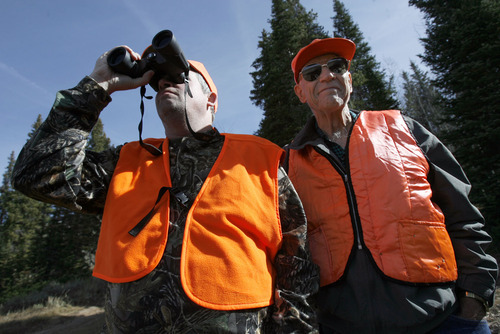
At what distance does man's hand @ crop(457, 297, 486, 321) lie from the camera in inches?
72.5

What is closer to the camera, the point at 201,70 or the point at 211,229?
the point at 211,229

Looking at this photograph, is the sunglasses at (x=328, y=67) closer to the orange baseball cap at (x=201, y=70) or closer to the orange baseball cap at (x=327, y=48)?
the orange baseball cap at (x=327, y=48)

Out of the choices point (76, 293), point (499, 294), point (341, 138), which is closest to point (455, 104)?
point (499, 294)

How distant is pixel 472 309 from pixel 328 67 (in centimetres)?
216

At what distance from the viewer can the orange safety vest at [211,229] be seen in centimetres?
148

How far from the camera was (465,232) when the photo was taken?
2.01 metres

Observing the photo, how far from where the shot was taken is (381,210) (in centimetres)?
198

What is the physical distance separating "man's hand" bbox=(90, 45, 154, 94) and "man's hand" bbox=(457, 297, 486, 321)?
102 inches

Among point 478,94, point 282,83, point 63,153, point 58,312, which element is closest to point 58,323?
point 58,312

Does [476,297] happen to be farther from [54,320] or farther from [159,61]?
[54,320]

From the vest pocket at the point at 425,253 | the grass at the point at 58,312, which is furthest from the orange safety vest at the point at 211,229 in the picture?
the grass at the point at 58,312

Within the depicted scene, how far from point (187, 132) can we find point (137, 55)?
2.03ft

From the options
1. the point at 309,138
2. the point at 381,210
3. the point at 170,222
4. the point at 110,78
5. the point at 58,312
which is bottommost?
the point at 58,312

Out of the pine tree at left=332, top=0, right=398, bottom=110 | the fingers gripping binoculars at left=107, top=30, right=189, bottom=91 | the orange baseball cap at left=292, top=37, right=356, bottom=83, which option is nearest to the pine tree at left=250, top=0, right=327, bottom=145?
the pine tree at left=332, top=0, right=398, bottom=110
